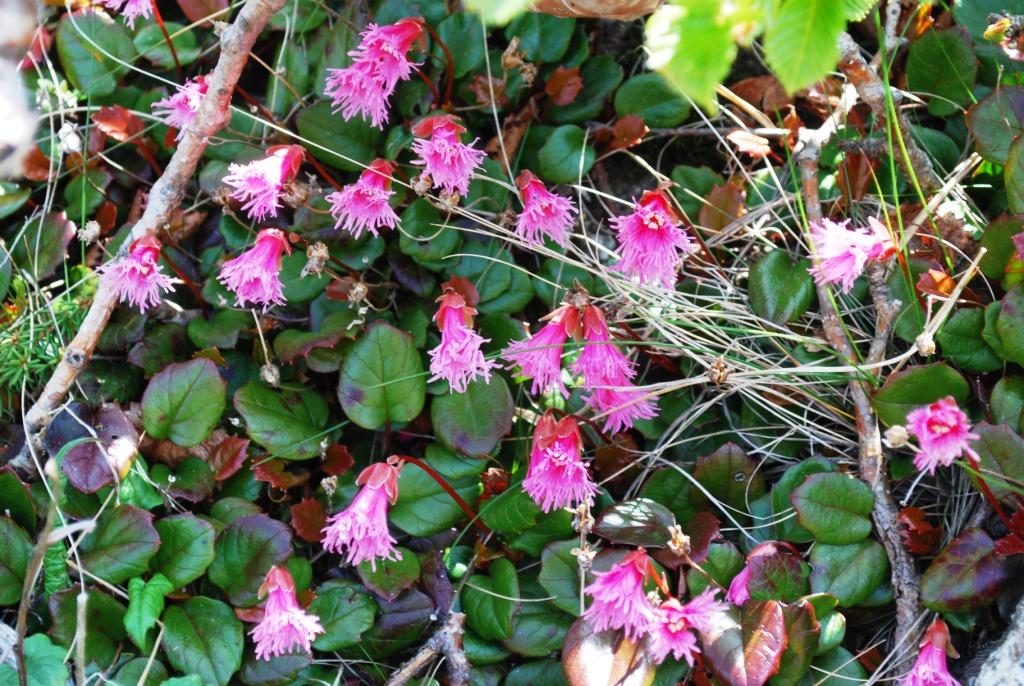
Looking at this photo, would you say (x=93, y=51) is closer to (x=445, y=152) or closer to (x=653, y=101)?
(x=445, y=152)

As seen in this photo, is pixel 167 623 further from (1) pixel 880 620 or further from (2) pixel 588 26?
(2) pixel 588 26

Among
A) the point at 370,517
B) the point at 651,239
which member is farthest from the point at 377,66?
the point at 370,517

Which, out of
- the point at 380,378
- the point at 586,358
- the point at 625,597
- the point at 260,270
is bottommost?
the point at 625,597

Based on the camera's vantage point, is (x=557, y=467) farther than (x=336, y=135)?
No

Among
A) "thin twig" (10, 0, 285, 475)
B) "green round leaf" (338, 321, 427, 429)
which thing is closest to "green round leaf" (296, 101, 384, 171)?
"thin twig" (10, 0, 285, 475)

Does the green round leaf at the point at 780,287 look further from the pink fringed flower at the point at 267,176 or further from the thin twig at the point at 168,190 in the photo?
the thin twig at the point at 168,190

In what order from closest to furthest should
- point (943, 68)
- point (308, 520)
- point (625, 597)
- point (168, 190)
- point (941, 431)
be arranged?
point (941, 431), point (625, 597), point (308, 520), point (168, 190), point (943, 68)
